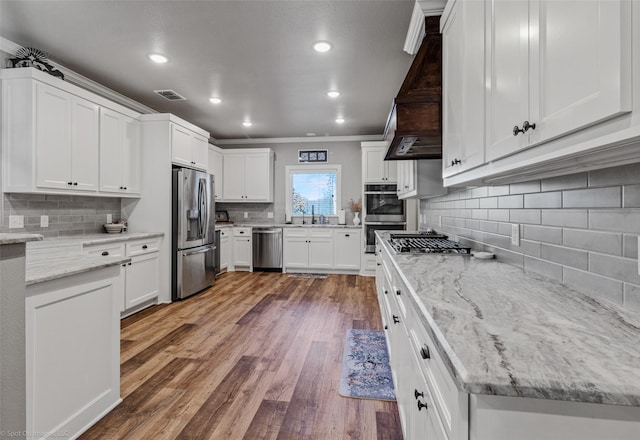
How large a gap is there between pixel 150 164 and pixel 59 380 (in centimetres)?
309

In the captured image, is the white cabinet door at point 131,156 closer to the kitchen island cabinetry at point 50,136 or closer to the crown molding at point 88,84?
the kitchen island cabinetry at point 50,136

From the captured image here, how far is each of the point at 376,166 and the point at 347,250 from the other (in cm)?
157

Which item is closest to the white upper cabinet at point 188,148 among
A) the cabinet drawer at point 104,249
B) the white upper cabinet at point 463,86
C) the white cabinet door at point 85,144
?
the white cabinet door at point 85,144

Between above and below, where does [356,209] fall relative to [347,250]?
above

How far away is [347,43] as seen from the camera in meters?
2.88

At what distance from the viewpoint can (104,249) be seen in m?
3.26

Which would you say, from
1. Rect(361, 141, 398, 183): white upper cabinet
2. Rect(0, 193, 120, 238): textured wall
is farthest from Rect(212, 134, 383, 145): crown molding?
Rect(0, 193, 120, 238): textured wall

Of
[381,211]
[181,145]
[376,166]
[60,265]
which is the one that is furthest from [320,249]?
[60,265]

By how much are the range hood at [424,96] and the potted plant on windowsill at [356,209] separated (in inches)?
156

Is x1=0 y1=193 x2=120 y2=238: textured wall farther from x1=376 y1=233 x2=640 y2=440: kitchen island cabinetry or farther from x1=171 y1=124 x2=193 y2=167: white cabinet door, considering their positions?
x1=376 y1=233 x2=640 y2=440: kitchen island cabinetry

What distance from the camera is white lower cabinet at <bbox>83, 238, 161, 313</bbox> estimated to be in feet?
11.2

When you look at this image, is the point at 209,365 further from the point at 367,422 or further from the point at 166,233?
the point at 166,233

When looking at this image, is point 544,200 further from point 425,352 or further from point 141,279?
point 141,279

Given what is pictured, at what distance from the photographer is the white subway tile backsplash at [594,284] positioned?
98 centimetres
